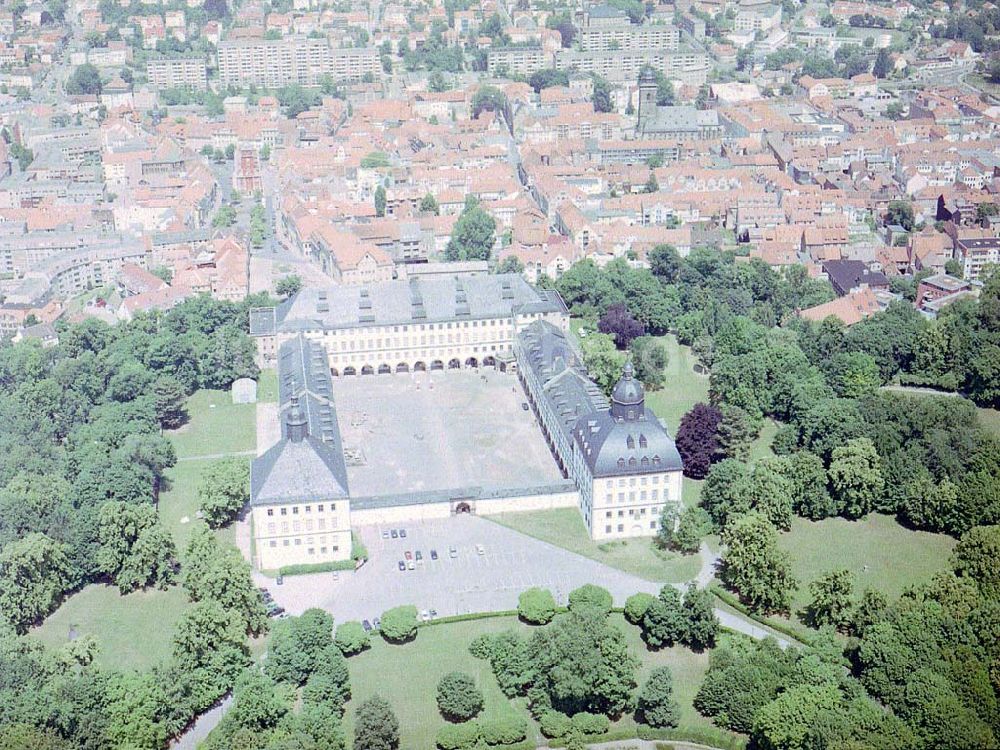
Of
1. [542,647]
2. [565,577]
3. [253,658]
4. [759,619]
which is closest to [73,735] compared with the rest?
[253,658]

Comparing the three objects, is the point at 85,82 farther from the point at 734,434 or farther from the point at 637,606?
the point at 637,606

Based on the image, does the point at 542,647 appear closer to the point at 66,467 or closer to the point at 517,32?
the point at 66,467

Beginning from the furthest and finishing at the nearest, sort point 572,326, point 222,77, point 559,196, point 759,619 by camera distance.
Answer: point 222,77, point 559,196, point 572,326, point 759,619

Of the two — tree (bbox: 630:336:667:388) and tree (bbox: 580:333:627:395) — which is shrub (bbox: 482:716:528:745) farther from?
tree (bbox: 630:336:667:388)

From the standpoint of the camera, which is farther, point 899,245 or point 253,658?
point 899,245

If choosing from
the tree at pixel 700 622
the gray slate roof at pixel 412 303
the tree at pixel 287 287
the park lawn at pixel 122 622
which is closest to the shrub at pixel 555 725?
the tree at pixel 700 622

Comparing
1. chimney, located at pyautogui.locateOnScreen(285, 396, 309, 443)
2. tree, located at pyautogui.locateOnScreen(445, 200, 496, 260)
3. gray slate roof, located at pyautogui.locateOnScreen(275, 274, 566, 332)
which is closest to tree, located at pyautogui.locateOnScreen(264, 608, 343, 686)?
chimney, located at pyautogui.locateOnScreen(285, 396, 309, 443)
